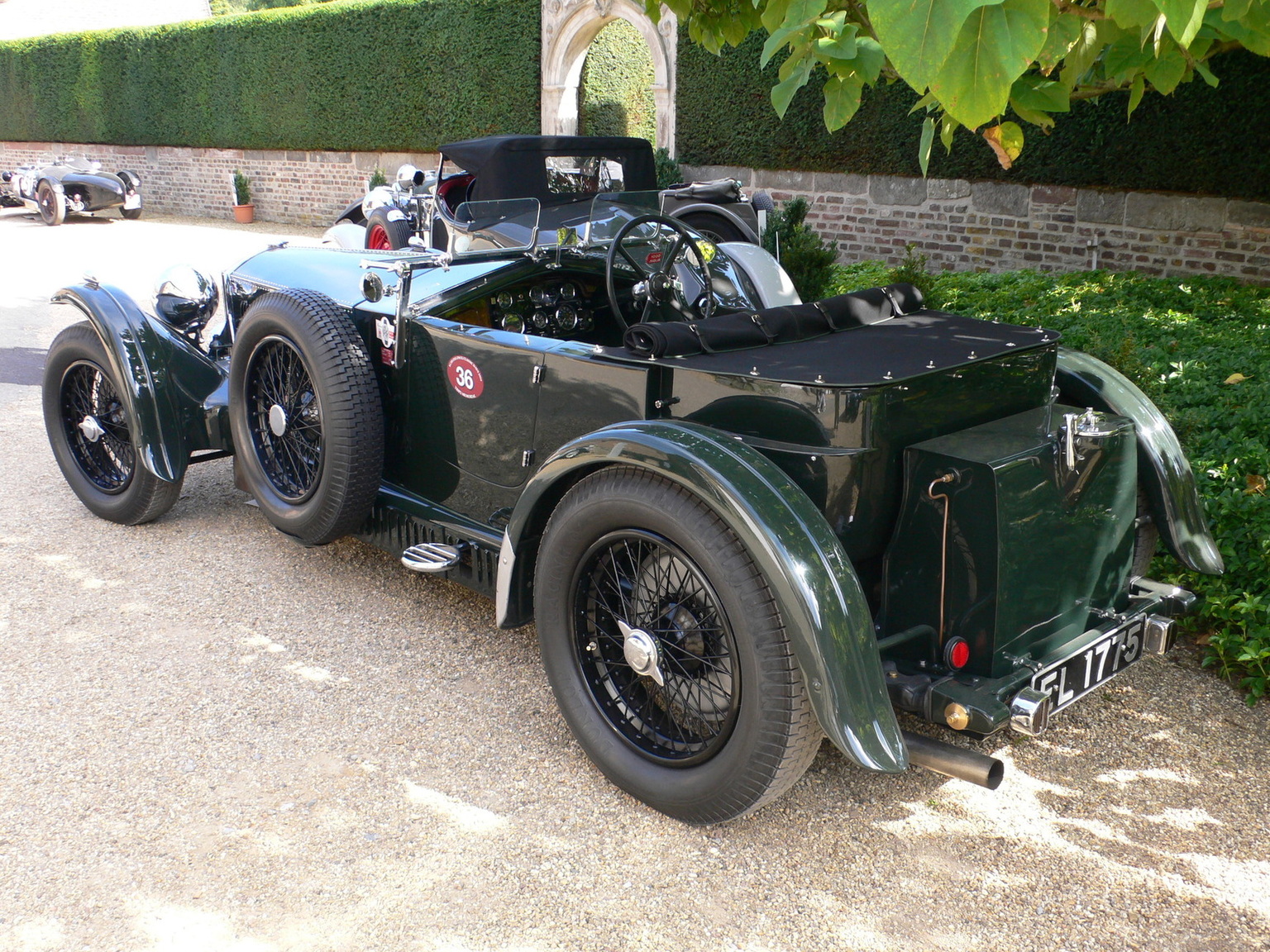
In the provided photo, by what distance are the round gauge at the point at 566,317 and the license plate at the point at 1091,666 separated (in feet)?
7.68

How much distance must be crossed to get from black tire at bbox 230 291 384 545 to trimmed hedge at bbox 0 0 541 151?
13.0m

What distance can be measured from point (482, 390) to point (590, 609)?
916 mm

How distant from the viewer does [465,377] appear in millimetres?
3488

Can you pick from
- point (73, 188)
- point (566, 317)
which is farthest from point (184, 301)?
point (73, 188)

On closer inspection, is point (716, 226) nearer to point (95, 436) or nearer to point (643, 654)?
→ point (95, 436)

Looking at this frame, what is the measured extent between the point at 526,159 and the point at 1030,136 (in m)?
5.46

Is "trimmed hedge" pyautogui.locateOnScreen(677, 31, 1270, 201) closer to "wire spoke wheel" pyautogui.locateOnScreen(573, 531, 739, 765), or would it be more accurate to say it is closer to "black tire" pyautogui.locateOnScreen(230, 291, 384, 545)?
"black tire" pyautogui.locateOnScreen(230, 291, 384, 545)

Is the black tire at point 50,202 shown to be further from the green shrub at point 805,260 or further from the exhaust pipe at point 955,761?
the exhaust pipe at point 955,761

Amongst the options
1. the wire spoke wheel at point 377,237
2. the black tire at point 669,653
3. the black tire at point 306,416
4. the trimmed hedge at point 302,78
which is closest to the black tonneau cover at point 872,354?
the black tire at point 669,653

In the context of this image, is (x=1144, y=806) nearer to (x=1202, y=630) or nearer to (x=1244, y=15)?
(x=1202, y=630)

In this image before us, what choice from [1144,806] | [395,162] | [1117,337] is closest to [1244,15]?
[1144,806]

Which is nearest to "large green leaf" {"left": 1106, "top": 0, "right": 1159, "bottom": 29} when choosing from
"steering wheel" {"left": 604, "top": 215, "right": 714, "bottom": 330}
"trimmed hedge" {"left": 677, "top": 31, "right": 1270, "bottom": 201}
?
"steering wheel" {"left": 604, "top": 215, "right": 714, "bottom": 330}

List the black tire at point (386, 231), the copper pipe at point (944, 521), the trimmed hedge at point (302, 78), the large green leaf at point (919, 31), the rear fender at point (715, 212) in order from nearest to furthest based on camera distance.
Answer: the large green leaf at point (919, 31), the copper pipe at point (944, 521), the rear fender at point (715, 212), the black tire at point (386, 231), the trimmed hedge at point (302, 78)

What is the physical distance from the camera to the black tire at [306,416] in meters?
3.58
